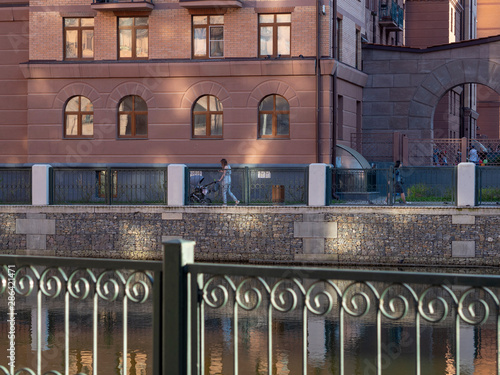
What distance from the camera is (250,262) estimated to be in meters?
21.8

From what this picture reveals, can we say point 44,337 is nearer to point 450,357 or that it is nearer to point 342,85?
point 450,357

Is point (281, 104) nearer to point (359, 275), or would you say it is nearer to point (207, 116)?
point (207, 116)

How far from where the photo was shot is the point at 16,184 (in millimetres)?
23203

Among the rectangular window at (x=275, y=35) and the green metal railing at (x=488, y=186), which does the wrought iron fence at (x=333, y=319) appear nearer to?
the green metal railing at (x=488, y=186)

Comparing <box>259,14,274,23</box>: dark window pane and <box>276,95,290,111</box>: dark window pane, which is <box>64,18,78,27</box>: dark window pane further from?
<box>276,95,290,111</box>: dark window pane

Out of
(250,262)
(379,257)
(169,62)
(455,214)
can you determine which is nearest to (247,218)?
(250,262)

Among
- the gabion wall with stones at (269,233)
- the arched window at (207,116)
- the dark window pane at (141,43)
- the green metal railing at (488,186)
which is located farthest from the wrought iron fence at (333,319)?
the dark window pane at (141,43)

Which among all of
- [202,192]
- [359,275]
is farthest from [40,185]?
[359,275]

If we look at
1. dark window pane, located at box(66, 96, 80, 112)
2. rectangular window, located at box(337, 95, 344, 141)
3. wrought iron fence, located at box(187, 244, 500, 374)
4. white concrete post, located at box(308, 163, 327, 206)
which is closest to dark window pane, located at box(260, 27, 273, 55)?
rectangular window, located at box(337, 95, 344, 141)

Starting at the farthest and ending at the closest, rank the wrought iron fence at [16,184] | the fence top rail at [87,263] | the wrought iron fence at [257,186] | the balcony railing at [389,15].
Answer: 1. the balcony railing at [389,15]
2. the wrought iron fence at [16,184]
3. the wrought iron fence at [257,186]
4. the fence top rail at [87,263]

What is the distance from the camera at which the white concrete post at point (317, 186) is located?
71.6ft

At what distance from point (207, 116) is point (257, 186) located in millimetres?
6788

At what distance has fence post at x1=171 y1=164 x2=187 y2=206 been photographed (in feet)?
73.7

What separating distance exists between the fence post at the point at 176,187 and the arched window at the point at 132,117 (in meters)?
6.67
